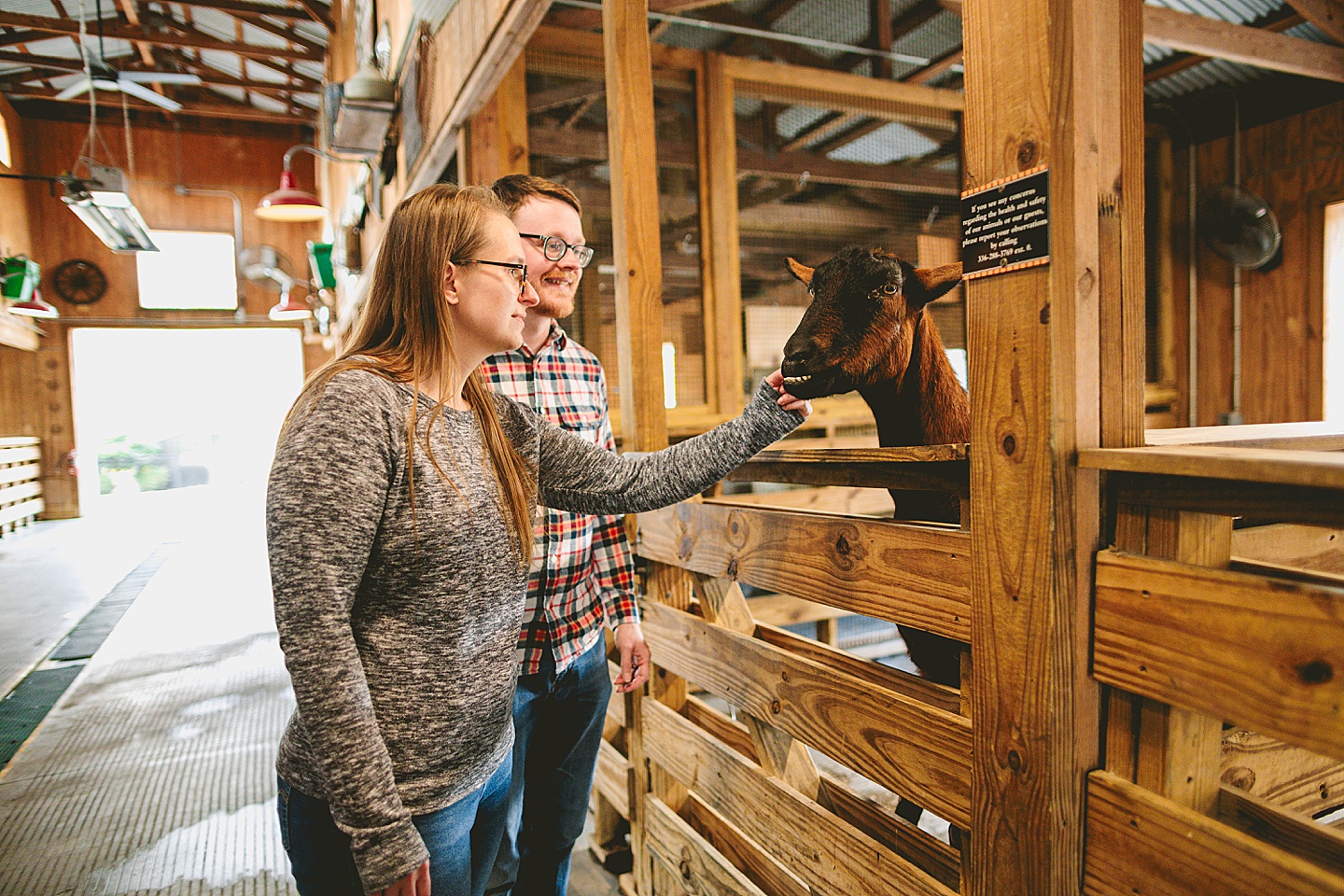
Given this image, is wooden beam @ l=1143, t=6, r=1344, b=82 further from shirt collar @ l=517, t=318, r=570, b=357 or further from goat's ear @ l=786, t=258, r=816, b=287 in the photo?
shirt collar @ l=517, t=318, r=570, b=357

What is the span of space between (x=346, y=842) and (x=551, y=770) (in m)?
0.79

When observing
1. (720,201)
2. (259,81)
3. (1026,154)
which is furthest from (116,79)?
(1026,154)

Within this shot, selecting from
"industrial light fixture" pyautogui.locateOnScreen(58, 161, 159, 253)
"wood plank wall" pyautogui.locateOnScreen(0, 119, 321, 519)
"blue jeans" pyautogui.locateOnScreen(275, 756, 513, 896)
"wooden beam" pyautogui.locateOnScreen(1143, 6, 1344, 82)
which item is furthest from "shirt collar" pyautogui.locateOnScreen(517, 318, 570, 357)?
"wood plank wall" pyautogui.locateOnScreen(0, 119, 321, 519)

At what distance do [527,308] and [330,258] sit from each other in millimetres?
8084

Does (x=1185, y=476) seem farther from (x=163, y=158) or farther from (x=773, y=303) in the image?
(x=163, y=158)

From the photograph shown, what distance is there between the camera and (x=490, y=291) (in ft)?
4.02

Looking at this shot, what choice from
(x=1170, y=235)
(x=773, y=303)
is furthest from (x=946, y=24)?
(x=1170, y=235)

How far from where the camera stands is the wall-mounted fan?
5715mm

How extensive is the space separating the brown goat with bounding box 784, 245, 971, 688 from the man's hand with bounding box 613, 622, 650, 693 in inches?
26.3

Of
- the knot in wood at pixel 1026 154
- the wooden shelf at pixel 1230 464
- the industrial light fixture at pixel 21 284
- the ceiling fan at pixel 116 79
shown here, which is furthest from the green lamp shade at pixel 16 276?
the wooden shelf at pixel 1230 464

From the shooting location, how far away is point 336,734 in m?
0.99

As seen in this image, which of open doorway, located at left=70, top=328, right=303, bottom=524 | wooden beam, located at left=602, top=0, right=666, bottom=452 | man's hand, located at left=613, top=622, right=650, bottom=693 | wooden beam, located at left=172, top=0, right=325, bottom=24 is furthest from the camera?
open doorway, located at left=70, top=328, right=303, bottom=524

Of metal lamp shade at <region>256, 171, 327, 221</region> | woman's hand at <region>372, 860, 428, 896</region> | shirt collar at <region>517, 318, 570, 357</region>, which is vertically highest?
metal lamp shade at <region>256, 171, 327, 221</region>

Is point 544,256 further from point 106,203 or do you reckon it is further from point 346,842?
point 106,203
